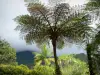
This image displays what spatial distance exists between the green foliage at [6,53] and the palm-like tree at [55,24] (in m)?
15.9

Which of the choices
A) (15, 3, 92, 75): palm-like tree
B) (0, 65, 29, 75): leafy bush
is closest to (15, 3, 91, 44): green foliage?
(15, 3, 92, 75): palm-like tree

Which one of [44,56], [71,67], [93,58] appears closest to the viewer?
[93,58]

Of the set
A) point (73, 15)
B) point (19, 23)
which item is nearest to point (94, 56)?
point (73, 15)

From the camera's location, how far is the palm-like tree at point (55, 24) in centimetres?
2336

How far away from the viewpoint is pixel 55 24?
2353cm

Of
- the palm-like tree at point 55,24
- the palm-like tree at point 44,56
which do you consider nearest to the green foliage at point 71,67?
the palm-like tree at point 55,24

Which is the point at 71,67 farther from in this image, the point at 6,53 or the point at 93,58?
the point at 6,53

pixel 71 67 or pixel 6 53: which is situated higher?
pixel 6 53

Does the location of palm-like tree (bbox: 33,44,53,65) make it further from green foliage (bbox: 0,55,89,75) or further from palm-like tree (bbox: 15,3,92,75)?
palm-like tree (bbox: 15,3,92,75)

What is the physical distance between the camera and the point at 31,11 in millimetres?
23297

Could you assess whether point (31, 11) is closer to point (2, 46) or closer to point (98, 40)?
point (98, 40)

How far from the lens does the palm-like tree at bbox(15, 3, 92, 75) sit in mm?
23359

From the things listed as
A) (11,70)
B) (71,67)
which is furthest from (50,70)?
(11,70)

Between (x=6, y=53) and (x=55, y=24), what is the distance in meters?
19.4
